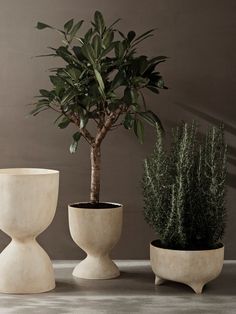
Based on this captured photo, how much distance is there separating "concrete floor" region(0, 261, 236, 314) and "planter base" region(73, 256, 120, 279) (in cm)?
5

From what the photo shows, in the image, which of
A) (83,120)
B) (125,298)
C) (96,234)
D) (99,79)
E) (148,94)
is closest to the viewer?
(125,298)

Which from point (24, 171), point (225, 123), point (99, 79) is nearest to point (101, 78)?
point (99, 79)

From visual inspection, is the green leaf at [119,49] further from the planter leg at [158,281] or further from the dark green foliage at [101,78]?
the planter leg at [158,281]

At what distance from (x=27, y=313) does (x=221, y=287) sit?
1.02 m

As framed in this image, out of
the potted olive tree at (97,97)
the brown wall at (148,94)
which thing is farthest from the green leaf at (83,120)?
the brown wall at (148,94)

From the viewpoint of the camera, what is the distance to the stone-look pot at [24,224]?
3.00 metres

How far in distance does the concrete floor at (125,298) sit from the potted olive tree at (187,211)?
9 cm

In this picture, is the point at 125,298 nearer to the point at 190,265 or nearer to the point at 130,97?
the point at 190,265

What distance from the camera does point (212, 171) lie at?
308 centimetres

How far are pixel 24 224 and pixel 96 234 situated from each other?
0.42 meters

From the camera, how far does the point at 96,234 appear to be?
10.8 ft

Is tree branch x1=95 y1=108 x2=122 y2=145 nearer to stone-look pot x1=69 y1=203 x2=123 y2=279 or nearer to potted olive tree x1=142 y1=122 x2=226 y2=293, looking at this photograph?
potted olive tree x1=142 y1=122 x2=226 y2=293

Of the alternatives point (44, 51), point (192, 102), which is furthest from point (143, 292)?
point (44, 51)

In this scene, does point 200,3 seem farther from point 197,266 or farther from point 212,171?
point 197,266
